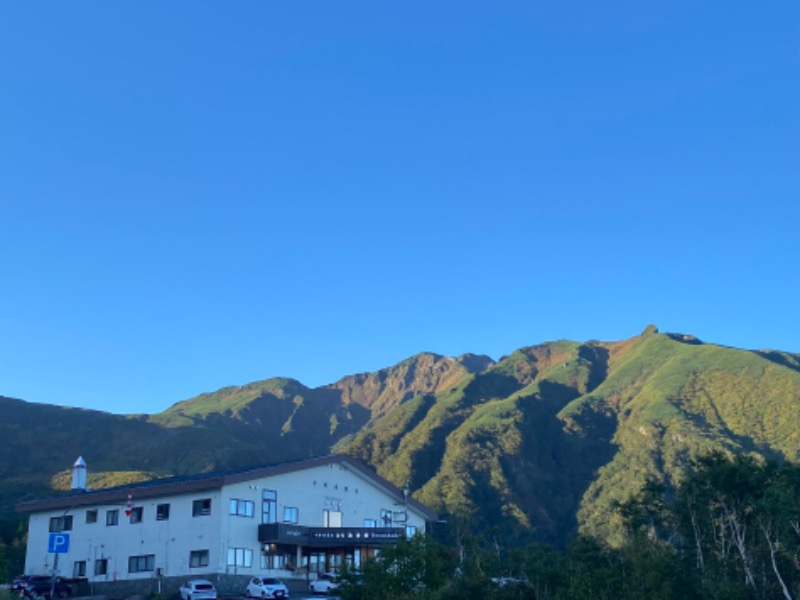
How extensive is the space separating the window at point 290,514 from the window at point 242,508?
9.04ft

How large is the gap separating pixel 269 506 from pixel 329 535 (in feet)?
15.0

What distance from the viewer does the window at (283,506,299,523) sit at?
58.5 meters

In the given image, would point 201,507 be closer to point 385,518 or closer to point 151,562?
point 151,562

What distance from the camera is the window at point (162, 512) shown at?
56625 mm

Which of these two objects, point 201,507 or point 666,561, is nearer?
point 666,561

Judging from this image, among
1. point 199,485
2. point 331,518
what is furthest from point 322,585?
point 199,485

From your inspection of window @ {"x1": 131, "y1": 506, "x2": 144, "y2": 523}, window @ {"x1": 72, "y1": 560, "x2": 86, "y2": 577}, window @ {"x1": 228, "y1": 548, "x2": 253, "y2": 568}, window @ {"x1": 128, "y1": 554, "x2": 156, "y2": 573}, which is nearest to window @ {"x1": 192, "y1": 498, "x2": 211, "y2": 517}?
window @ {"x1": 228, "y1": 548, "x2": 253, "y2": 568}

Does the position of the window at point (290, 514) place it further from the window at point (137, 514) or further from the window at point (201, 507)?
the window at point (137, 514)

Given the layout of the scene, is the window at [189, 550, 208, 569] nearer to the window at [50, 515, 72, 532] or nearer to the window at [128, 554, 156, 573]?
the window at [128, 554, 156, 573]

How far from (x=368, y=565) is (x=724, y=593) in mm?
14765

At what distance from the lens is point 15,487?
14288 cm

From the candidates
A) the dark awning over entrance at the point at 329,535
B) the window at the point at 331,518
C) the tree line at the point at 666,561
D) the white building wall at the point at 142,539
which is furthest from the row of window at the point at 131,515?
the tree line at the point at 666,561

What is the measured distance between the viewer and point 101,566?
5834cm

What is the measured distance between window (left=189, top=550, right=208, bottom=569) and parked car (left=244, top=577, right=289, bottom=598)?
4172 millimetres
